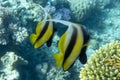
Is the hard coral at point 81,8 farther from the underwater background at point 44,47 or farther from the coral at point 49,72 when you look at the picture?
the coral at point 49,72

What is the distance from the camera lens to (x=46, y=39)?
2.20 meters

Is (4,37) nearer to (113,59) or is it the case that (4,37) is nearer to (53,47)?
(53,47)

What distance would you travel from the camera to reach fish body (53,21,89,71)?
1.63 m

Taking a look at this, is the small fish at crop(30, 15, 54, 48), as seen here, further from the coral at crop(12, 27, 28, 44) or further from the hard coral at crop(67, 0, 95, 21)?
the hard coral at crop(67, 0, 95, 21)

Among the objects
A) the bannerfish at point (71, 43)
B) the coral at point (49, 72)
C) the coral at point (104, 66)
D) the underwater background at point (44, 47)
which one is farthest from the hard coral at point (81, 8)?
the bannerfish at point (71, 43)

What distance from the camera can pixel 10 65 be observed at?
5.80 meters

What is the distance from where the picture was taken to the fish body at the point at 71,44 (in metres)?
1.63

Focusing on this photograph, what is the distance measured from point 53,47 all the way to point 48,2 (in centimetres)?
187

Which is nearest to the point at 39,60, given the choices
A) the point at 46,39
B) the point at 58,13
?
the point at 58,13

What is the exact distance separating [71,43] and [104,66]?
3.26 m

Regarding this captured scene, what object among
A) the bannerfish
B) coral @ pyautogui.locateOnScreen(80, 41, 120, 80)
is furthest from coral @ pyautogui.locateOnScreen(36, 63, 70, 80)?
the bannerfish

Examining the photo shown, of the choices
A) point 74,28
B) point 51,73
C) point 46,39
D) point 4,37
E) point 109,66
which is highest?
point 74,28

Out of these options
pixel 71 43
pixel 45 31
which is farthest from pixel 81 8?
pixel 71 43

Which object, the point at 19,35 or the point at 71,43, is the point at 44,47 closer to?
the point at 19,35
